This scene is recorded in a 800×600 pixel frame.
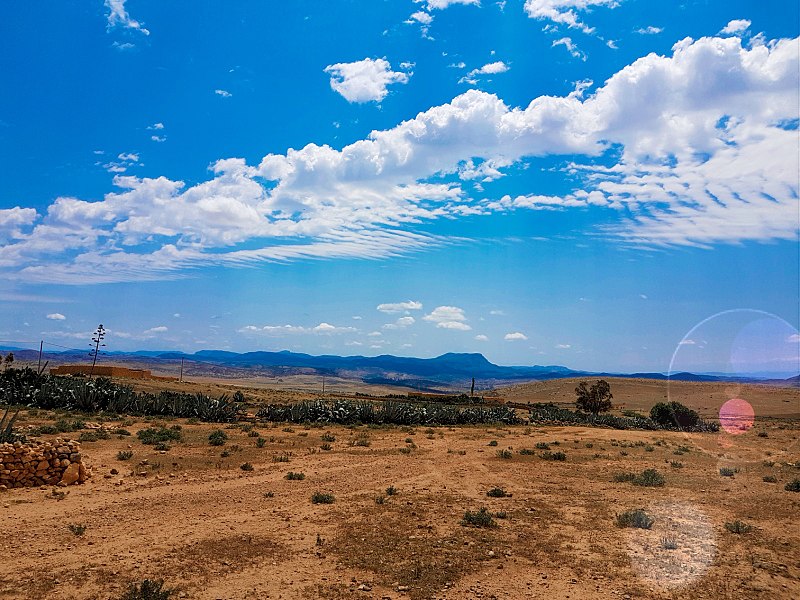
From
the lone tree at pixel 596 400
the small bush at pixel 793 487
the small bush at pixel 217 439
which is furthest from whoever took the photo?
the lone tree at pixel 596 400

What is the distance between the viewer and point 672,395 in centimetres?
9181

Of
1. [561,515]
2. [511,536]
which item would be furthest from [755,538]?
[511,536]

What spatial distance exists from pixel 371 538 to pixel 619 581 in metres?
4.33

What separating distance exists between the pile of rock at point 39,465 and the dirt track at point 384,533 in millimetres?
597

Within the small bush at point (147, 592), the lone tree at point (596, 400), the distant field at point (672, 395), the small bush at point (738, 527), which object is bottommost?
the distant field at point (672, 395)

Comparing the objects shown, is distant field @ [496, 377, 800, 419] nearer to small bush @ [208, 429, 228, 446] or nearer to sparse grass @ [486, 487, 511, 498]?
sparse grass @ [486, 487, 511, 498]

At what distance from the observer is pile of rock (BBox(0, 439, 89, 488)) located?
42.8 feet

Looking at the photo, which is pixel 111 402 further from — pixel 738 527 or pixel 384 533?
pixel 738 527

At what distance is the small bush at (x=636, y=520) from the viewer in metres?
11.5

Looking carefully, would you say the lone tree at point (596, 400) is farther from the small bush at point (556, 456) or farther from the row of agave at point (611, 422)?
the small bush at point (556, 456)

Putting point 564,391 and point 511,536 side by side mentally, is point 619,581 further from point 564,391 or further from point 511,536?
point 564,391

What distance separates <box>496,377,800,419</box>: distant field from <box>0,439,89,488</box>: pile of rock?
67.9 m

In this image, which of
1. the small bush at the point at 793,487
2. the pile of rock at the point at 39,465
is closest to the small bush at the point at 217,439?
the pile of rock at the point at 39,465

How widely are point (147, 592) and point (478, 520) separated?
654 centimetres
